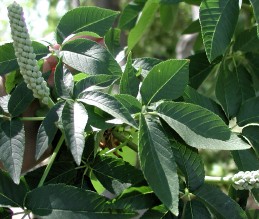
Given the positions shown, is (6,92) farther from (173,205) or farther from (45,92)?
(173,205)

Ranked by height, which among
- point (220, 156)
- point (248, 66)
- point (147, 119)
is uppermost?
point (147, 119)

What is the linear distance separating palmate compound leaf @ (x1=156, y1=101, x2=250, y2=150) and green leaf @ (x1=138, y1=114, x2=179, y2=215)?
0.03 m

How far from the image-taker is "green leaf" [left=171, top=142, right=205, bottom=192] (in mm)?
773

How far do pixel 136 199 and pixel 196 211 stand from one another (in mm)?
91

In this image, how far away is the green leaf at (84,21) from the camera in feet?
2.78

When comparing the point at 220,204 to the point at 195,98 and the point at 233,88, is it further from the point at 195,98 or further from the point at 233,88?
the point at 233,88

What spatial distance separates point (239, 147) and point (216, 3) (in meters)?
0.27

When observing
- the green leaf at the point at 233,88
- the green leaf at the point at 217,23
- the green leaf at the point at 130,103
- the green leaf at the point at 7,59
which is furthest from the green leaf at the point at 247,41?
the green leaf at the point at 7,59

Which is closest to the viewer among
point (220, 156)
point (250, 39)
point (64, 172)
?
point (64, 172)

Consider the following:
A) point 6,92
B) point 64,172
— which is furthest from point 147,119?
point 6,92

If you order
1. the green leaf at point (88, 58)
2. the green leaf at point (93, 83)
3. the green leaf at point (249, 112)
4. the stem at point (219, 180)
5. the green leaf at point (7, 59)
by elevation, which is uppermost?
the green leaf at point (7, 59)

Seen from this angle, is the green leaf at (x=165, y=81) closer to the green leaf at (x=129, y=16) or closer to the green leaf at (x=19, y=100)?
the green leaf at (x=19, y=100)

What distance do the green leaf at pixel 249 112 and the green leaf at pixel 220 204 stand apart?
174 millimetres

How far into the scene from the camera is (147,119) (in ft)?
2.47
